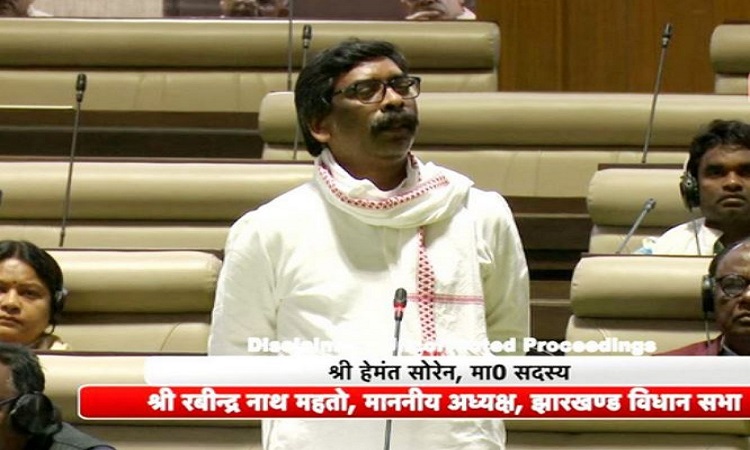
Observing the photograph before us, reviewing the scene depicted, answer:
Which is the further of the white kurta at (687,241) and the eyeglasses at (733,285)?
the white kurta at (687,241)

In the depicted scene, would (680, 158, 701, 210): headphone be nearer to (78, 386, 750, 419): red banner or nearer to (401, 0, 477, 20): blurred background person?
(78, 386, 750, 419): red banner

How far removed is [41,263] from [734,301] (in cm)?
115

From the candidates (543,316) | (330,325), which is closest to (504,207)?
(330,325)

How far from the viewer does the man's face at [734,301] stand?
2.47 meters

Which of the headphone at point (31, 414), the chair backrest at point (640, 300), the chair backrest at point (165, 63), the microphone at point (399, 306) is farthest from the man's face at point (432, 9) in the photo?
the microphone at point (399, 306)

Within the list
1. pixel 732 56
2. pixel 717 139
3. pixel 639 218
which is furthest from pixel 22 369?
pixel 732 56

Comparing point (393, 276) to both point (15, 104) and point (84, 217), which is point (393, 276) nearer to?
point (84, 217)

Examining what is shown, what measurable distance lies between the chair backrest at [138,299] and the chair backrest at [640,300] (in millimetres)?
677

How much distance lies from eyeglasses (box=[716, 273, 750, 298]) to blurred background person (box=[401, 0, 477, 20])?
7.02 ft

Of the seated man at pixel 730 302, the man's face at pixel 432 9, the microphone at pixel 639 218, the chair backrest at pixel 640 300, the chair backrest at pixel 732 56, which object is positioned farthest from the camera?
the man's face at pixel 432 9

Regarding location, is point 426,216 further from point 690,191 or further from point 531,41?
point 531,41

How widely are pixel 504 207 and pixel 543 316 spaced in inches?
50.3

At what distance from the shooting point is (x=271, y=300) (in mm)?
2043

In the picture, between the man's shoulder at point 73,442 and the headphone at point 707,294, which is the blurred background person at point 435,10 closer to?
the headphone at point 707,294
